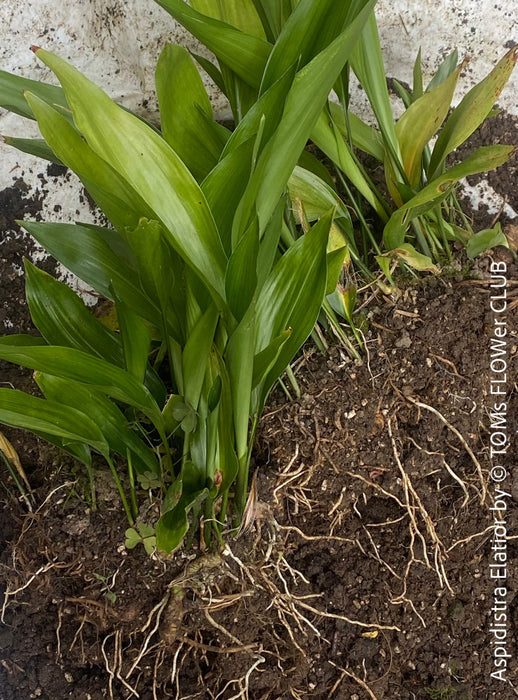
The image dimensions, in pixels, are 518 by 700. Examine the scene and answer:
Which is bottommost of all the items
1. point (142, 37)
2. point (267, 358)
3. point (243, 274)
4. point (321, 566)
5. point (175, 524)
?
point (321, 566)

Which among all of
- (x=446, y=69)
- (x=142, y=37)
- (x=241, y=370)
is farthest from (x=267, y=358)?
(x=142, y=37)

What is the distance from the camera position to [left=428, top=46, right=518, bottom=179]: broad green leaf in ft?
3.03

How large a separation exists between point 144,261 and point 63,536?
0.52 m

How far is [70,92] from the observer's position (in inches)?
27.5

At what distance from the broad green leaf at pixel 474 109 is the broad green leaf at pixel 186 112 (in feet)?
1.23

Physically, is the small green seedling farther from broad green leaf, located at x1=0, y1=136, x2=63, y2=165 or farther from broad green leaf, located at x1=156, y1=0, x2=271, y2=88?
broad green leaf, located at x1=156, y1=0, x2=271, y2=88

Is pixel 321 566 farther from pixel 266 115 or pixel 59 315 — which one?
pixel 266 115

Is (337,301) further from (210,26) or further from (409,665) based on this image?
(409,665)

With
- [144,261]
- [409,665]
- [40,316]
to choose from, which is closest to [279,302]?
[144,261]

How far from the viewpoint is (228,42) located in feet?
2.81

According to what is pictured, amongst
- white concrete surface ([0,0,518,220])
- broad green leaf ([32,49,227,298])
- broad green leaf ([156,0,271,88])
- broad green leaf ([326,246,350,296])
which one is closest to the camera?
broad green leaf ([32,49,227,298])

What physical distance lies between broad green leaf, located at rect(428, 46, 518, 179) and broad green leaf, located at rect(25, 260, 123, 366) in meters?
0.63

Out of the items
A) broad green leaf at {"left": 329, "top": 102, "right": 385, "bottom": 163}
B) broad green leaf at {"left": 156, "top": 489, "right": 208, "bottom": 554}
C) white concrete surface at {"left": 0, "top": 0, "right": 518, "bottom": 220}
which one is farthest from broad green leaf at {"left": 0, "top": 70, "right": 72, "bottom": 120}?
broad green leaf at {"left": 156, "top": 489, "right": 208, "bottom": 554}

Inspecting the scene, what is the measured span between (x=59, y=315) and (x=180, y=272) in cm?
21
